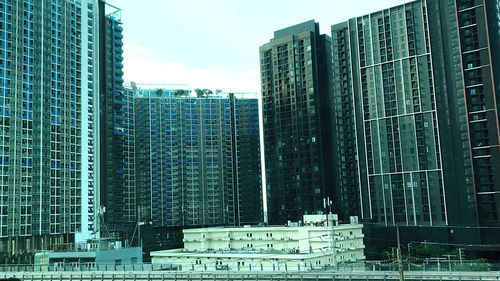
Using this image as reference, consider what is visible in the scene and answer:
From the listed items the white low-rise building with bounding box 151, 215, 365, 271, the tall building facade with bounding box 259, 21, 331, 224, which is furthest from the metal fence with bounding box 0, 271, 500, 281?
the tall building facade with bounding box 259, 21, 331, 224

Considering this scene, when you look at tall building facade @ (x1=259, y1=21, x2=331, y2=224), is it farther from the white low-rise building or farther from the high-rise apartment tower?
the high-rise apartment tower

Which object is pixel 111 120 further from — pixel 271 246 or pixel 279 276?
pixel 279 276

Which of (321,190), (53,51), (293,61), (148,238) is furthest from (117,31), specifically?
(321,190)

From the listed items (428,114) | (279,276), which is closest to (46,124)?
(428,114)

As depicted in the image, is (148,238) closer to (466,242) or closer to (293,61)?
(293,61)

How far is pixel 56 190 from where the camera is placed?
134 m

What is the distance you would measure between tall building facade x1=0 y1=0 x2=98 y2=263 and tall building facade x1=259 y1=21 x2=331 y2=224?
58.2 meters

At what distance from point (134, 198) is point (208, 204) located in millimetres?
28864

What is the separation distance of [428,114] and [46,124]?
9814cm

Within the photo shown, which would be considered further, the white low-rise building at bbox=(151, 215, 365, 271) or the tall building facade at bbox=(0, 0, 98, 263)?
the tall building facade at bbox=(0, 0, 98, 263)

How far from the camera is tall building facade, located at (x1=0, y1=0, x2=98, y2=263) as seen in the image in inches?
4872

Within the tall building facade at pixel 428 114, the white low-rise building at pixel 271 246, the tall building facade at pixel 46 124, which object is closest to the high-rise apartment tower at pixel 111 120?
the tall building facade at pixel 46 124

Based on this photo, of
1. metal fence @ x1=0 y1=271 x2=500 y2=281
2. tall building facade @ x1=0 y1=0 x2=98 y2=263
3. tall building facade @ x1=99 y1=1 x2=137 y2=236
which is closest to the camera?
metal fence @ x1=0 y1=271 x2=500 y2=281

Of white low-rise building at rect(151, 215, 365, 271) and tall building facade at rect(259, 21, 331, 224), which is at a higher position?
tall building facade at rect(259, 21, 331, 224)
